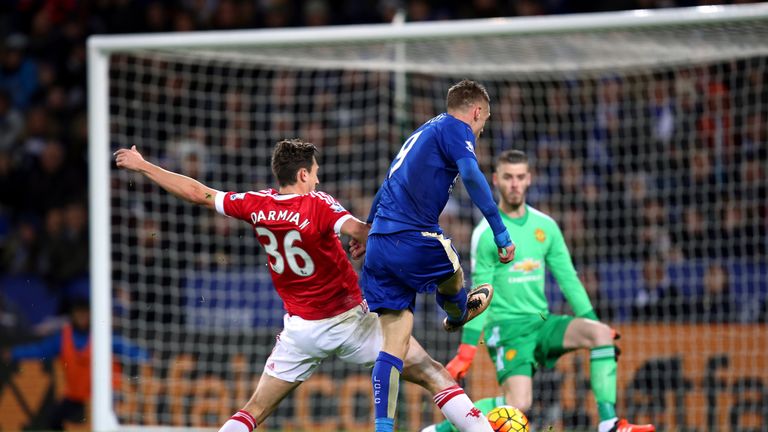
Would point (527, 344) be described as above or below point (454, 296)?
below

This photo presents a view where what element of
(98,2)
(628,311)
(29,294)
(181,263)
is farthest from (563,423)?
(98,2)

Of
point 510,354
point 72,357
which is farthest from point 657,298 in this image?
point 72,357

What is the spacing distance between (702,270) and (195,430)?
4.75 metres

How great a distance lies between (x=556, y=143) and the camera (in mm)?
11312

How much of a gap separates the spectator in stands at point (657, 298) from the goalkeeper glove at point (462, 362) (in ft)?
11.4

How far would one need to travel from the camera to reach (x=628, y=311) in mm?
10023

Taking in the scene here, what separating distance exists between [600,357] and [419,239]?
82.4 inches

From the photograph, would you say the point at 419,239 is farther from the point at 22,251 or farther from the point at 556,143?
the point at 22,251

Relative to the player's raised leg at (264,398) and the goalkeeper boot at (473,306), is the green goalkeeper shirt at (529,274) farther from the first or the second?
the player's raised leg at (264,398)

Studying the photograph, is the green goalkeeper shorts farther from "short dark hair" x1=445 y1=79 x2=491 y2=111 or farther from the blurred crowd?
the blurred crowd

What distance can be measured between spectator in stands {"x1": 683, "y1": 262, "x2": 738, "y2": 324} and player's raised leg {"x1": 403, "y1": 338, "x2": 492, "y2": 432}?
4564 millimetres

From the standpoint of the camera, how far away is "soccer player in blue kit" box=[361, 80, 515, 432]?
5.61 metres

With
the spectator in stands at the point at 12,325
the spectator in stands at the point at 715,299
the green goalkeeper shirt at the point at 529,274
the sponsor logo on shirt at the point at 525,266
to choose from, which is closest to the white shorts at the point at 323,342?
the green goalkeeper shirt at the point at 529,274

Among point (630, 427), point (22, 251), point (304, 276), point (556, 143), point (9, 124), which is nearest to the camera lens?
point (304, 276)
